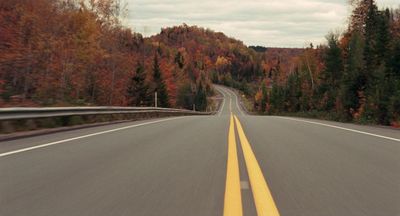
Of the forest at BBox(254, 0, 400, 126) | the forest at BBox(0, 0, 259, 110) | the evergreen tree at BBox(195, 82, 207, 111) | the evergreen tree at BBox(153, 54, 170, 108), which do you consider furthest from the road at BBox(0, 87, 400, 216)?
the evergreen tree at BBox(195, 82, 207, 111)

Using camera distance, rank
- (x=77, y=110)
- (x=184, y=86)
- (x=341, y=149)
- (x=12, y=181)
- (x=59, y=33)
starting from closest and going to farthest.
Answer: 1. (x=12, y=181)
2. (x=341, y=149)
3. (x=77, y=110)
4. (x=59, y=33)
5. (x=184, y=86)

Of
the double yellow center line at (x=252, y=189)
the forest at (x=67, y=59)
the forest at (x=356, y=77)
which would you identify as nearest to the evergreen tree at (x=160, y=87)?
the forest at (x=67, y=59)

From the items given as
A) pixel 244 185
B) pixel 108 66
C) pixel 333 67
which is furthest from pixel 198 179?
pixel 333 67

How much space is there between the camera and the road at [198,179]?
477cm

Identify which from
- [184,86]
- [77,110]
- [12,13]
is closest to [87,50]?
[12,13]

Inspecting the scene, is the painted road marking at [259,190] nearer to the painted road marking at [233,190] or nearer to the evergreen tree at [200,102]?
the painted road marking at [233,190]

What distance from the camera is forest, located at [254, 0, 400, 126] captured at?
94.3 feet

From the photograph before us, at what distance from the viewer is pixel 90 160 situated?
8047 mm

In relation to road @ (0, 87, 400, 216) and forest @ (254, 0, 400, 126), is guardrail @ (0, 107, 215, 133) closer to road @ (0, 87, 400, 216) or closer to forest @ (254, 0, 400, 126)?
road @ (0, 87, 400, 216)

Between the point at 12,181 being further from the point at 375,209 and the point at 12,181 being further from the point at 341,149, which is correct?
the point at 341,149

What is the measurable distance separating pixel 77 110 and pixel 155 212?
41.4 ft

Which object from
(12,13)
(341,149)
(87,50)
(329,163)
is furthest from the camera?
(87,50)

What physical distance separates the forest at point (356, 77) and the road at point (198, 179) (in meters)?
16.8

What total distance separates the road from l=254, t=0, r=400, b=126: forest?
1683cm
